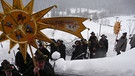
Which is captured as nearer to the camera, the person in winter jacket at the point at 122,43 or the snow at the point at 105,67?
the snow at the point at 105,67

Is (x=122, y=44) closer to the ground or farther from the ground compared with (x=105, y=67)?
closer to the ground

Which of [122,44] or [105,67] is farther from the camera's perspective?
[122,44]

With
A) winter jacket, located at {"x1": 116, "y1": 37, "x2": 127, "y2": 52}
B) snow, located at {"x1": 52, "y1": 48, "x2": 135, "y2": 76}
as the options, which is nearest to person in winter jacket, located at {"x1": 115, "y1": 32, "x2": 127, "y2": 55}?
winter jacket, located at {"x1": 116, "y1": 37, "x2": 127, "y2": 52}

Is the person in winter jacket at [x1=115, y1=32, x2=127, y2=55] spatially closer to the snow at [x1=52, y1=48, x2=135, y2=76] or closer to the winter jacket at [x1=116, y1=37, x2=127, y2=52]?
the winter jacket at [x1=116, y1=37, x2=127, y2=52]

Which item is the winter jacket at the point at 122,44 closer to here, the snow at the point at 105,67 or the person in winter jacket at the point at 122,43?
the person in winter jacket at the point at 122,43

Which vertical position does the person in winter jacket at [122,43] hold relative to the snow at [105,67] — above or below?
below

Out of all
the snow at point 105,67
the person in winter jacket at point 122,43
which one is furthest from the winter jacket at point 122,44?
the snow at point 105,67

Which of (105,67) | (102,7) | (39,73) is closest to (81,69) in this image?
(105,67)

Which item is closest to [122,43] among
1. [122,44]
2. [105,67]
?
[122,44]

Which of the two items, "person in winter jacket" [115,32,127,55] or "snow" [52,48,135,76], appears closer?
"snow" [52,48,135,76]

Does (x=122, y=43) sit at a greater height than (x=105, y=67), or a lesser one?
lesser

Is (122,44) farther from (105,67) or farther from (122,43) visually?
(105,67)

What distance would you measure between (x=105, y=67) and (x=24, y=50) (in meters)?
1.51

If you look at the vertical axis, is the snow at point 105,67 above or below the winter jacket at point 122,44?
above
